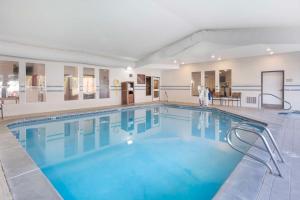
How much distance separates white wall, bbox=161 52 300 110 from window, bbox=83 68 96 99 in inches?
222

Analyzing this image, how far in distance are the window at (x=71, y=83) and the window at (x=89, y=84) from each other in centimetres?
48

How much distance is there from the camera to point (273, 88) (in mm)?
9148

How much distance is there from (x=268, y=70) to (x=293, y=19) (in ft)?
17.0

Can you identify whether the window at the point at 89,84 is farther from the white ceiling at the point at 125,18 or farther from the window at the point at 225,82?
the window at the point at 225,82

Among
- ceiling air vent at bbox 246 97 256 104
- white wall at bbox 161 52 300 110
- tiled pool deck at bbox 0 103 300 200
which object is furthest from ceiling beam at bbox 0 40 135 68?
ceiling air vent at bbox 246 97 256 104

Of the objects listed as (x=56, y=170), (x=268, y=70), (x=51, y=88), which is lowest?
(x=56, y=170)

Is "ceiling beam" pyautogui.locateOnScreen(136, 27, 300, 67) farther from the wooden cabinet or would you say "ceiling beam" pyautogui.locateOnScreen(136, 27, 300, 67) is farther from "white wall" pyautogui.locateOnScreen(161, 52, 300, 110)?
the wooden cabinet

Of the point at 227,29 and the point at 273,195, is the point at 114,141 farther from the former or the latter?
the point at 227,29

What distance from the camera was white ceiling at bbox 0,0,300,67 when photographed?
404 centimetres

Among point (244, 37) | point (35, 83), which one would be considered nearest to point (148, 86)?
point (35, 83)

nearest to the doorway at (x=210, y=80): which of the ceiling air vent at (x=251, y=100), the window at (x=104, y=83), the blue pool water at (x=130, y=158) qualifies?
the ceiling air vent at (x=251, y=100)

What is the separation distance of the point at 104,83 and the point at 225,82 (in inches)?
275

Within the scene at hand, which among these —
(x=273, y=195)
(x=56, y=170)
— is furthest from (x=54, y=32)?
(x=273, y=195)

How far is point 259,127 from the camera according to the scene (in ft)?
18.1
